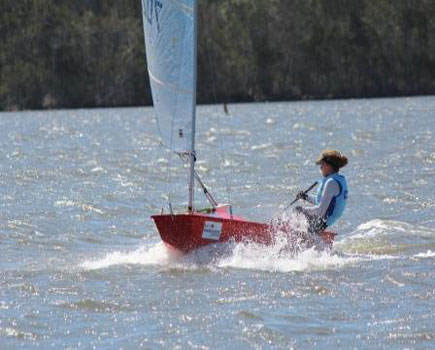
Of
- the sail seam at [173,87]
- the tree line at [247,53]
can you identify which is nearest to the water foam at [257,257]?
the sail seam at [173,87]

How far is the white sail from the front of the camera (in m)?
14.2

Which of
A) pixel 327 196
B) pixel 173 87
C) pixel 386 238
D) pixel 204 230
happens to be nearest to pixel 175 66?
pixel 173 87

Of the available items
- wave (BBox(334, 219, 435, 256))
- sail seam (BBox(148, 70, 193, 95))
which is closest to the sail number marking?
sail seam (BBox(148, 70, 193, 95))

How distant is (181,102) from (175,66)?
0.43 metres

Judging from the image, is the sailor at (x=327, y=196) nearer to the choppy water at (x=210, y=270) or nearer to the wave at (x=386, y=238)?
the choppy water at (x=210, y=270)

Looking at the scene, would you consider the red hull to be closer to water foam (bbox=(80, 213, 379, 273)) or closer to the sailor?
water foam (bbox=(80, 213, 379, 273))

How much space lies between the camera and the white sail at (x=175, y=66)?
14180mm

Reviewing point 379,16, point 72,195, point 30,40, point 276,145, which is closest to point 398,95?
point 379,16

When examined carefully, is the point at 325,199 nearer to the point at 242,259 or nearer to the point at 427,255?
the point at 242,259

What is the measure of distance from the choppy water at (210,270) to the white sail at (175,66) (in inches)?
53.5

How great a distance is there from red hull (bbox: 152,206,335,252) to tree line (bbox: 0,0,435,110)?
86.5 meters

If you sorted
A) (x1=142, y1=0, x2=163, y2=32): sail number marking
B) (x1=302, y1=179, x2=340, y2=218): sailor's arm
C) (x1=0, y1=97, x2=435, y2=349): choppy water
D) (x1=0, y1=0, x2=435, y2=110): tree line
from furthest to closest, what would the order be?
(x1=0, y1=0, x2=435, y2=110): tree line
(x1=142, y1=0, x2=163, y2=32): sail number marking
(x1=302, y1=179, x2=340, y2=218): sailor's arm
(x1=0, y1=97, x2=435, y2=349): choppy water

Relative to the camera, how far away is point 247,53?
347ft

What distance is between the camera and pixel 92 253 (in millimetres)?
15352
